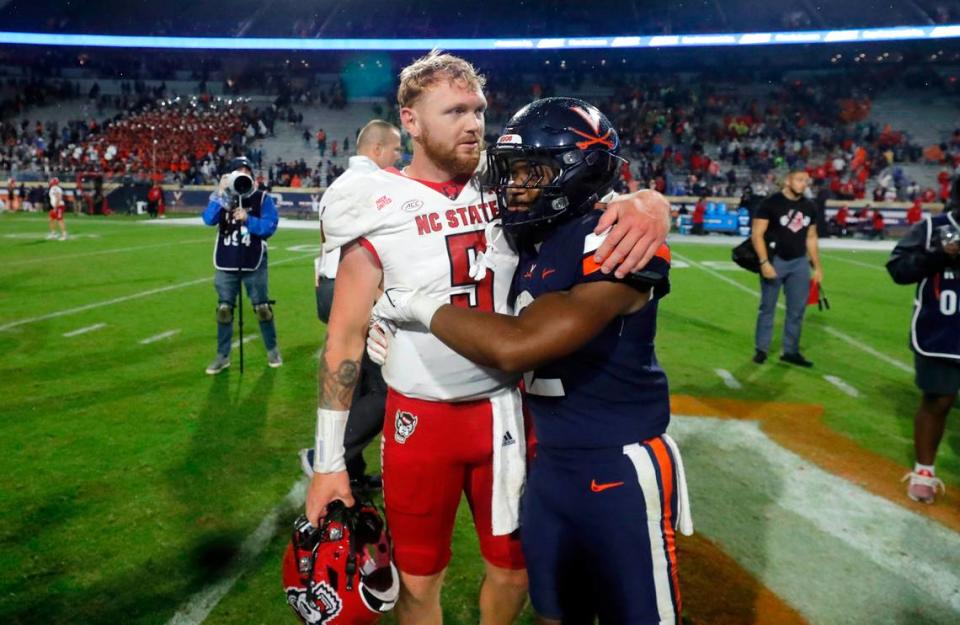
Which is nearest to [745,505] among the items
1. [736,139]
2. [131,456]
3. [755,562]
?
[755,562]

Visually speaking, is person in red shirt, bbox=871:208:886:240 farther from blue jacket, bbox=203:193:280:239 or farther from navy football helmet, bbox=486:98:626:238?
navy football helmet, bbox=486:98:626:238

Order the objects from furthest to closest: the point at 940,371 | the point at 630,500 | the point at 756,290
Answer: the point at 756,290 < the point at 940,371 < the point at 630,500

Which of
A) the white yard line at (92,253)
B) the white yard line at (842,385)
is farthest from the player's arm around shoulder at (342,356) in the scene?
the white yard line at (92,253)

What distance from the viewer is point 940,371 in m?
3.95

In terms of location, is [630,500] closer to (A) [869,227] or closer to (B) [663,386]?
(B) [663,386]

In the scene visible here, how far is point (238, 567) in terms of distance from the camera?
11.1 ft

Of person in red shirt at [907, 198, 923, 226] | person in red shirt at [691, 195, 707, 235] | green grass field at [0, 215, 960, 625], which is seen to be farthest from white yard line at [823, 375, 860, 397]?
person in red shirt at [907, 198, 923, 226]

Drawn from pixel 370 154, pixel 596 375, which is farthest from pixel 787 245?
pixel 596 375

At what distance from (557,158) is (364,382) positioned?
2579 millimetres

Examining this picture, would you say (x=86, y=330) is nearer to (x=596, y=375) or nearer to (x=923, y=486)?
(x=596, y=375)

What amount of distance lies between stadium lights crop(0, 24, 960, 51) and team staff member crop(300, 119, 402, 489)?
112 feet

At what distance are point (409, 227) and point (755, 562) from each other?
8.68 feet

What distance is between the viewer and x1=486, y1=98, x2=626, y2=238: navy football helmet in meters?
2.07

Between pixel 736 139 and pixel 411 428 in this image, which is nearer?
pixel 411 428
